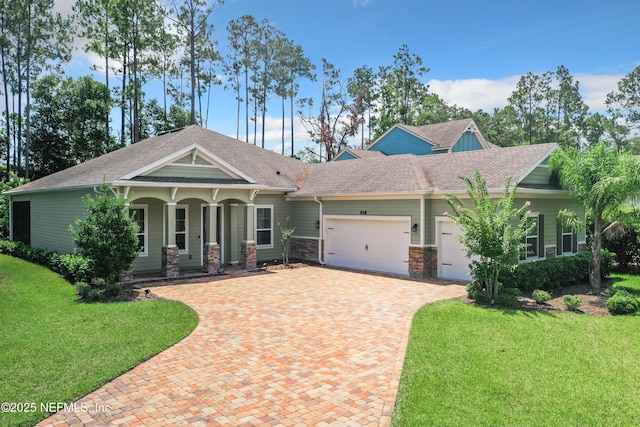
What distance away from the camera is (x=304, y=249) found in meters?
19.5

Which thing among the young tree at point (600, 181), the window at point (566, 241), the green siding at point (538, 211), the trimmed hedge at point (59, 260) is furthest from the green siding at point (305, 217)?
the young tree at point (600, 181)

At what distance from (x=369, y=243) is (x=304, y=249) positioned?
3.59 meters

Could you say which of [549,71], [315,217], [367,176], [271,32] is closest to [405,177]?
[367,176]

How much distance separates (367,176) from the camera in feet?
59.4

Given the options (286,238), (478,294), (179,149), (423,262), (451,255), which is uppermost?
(179,149)

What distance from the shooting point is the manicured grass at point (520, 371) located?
5.27 metres

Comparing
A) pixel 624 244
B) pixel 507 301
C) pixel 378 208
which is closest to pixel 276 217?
pixel 378 208

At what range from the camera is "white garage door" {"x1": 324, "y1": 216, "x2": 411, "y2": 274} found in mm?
15898

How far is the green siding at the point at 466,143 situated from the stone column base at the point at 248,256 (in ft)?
54.9

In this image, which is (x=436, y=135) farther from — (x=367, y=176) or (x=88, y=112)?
(x=88, y=112)

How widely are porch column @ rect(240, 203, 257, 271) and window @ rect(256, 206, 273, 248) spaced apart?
1886 mm

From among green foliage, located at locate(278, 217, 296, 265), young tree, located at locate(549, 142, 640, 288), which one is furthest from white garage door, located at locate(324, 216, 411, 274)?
young tree, located at locate(549, 142, 640, 288)

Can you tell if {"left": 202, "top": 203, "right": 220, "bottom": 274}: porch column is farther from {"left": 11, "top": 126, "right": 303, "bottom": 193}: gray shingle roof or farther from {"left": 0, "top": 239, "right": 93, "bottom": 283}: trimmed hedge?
{"left": 0, "top": 239, "right": 93, "bottom": 283}: trimmed hedge

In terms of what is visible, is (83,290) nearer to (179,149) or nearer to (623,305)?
(179,149)
